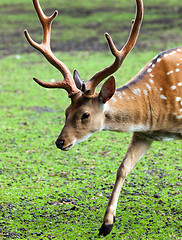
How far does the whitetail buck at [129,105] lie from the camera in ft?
11.1

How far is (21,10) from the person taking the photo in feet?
59.3

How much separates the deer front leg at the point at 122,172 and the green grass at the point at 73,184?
4.0 inches

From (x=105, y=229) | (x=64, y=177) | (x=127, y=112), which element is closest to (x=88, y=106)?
(x=127, y=112)

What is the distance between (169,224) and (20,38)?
1116 centimetres

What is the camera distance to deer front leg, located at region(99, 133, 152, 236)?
11.5ft

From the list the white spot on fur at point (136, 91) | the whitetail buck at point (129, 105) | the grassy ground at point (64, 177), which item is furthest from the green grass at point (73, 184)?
the white spot on fur at point (136, 91)

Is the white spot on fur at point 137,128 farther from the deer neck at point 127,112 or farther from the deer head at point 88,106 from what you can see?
the deer head at point 88,106

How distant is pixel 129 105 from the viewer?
3570 mm

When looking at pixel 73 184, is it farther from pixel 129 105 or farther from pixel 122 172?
pixel 129 105

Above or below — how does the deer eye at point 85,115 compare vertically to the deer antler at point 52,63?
below

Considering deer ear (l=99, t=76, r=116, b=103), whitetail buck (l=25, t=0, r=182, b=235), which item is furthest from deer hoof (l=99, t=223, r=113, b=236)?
deer ear (l=99, t=76, r=116, b=103)

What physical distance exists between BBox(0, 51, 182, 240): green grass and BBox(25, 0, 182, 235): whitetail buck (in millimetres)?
324

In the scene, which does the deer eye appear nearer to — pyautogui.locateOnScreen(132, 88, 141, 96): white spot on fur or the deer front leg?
pyautogui.locateOnScreen(132, 88, 141, 96): white spot on fur

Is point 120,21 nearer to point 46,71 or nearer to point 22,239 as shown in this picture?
point 46,71
